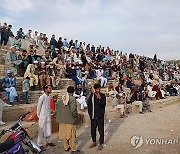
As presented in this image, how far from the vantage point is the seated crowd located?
12.3 m

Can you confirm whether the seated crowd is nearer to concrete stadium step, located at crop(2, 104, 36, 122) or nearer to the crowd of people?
the crowd of people

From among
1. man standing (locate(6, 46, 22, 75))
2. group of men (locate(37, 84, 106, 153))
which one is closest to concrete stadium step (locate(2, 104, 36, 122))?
group of men (locate(37, 84, 106, 153))

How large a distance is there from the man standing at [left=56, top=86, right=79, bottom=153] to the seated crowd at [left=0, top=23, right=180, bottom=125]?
2.91 m

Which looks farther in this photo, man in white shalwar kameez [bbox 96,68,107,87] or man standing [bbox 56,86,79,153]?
man in white shalwar kameez [bbox 96,68,107,87]

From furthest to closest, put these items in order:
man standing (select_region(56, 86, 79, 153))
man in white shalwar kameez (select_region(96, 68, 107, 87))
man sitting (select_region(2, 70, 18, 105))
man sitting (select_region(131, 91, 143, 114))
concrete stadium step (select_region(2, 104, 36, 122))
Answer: man in white shalwar kameez (select_region(96, 68, 107, 87)) < man sitting (select_region(131, 91, 143, 114)) < man sitting (select_region(2, 70, 18, 105)) < concrete stadium step (select_region(2, 104, 36, 122)) < man standing (select_region(56, 86, 79, 153))

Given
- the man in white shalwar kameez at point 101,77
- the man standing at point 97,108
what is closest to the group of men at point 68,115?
the man standing at point 97,108

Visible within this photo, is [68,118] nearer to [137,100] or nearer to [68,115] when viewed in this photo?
[68,115]

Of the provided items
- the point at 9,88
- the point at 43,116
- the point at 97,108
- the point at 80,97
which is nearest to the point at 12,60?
the point at 9,88

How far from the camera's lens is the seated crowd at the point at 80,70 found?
12.3 meters

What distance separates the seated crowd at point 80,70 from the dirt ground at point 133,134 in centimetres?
153

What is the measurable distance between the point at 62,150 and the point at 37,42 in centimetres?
1303

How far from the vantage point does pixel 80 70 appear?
52.6 ft

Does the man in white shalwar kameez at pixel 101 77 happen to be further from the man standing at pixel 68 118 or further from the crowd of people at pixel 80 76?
the man standing at pixel 68 118

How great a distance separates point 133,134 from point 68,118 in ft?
9.64
